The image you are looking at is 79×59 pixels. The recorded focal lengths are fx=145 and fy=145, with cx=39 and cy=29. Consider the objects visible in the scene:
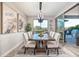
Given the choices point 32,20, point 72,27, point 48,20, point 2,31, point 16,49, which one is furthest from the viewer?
point 72,27

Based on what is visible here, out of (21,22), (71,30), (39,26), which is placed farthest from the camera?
(71,30)

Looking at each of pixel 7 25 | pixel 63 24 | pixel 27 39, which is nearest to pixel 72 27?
pixel 63 24

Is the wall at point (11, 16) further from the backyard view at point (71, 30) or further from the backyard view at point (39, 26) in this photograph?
the backyard view at point (71, 30)

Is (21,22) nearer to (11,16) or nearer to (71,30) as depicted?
(11,16)

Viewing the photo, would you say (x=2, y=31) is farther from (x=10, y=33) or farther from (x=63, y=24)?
(x=63, y=24)

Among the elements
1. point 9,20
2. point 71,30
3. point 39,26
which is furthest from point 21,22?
point 71,30

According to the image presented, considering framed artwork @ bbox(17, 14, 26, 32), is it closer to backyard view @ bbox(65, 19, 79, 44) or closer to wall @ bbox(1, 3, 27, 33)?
wall @ bbox(1, 3, 27, 33)

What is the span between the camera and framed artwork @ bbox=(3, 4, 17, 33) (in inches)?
175

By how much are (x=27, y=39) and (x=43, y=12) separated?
3.30ft

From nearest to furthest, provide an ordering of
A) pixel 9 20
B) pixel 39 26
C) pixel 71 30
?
pixel 39 26 → pixel 9 20 → pixel 71 30

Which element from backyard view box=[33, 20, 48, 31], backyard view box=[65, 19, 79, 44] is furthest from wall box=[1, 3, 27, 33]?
backyard view box=[65, 19, 79, 44]

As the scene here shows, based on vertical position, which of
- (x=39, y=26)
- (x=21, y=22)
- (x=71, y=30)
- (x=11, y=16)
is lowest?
(x=71, y=30)

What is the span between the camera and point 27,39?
184 inches

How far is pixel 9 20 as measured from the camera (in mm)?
4727
